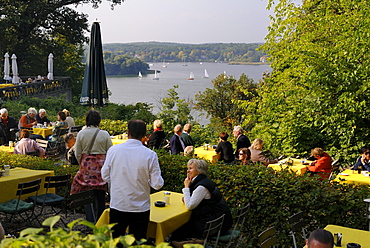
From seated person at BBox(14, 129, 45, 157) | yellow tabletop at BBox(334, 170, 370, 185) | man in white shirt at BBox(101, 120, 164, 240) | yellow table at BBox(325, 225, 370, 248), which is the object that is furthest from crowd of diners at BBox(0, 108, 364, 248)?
yellow tabletop at BBox(334, 170, 370, 185)

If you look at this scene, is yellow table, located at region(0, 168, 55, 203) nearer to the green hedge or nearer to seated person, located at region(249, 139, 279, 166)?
the green hedge

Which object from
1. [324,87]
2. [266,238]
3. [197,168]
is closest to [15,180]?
[197,168]

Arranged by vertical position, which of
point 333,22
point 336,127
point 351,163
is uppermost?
point 333,22

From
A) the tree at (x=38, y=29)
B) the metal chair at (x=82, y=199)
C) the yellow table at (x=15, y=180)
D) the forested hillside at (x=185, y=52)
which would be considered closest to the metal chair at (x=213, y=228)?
the metal chair at (x=82, y=199)

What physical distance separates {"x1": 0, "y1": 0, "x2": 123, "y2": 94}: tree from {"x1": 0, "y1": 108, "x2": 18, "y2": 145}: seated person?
66.4 ft

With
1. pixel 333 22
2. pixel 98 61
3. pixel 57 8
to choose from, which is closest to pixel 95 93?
pixel 98 61

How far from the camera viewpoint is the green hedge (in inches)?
237

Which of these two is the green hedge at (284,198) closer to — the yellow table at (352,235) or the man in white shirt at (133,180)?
the yellow table at (352,235)

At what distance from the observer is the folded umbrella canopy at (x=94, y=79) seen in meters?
13.1

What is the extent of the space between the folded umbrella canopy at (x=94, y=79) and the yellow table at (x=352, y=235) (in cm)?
926

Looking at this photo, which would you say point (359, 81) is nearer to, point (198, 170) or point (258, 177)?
point (258, 177)

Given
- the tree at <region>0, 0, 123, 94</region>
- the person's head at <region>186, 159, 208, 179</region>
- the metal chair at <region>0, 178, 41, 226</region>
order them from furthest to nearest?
the tree at <region>0, 0, 123, 94</region>
the metal chair at <region>0, 178, 41, 226</region>
the person's head at <region>186, 159, 208, 179</region>

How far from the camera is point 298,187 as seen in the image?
20.9 feet

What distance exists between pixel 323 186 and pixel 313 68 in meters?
6.21
